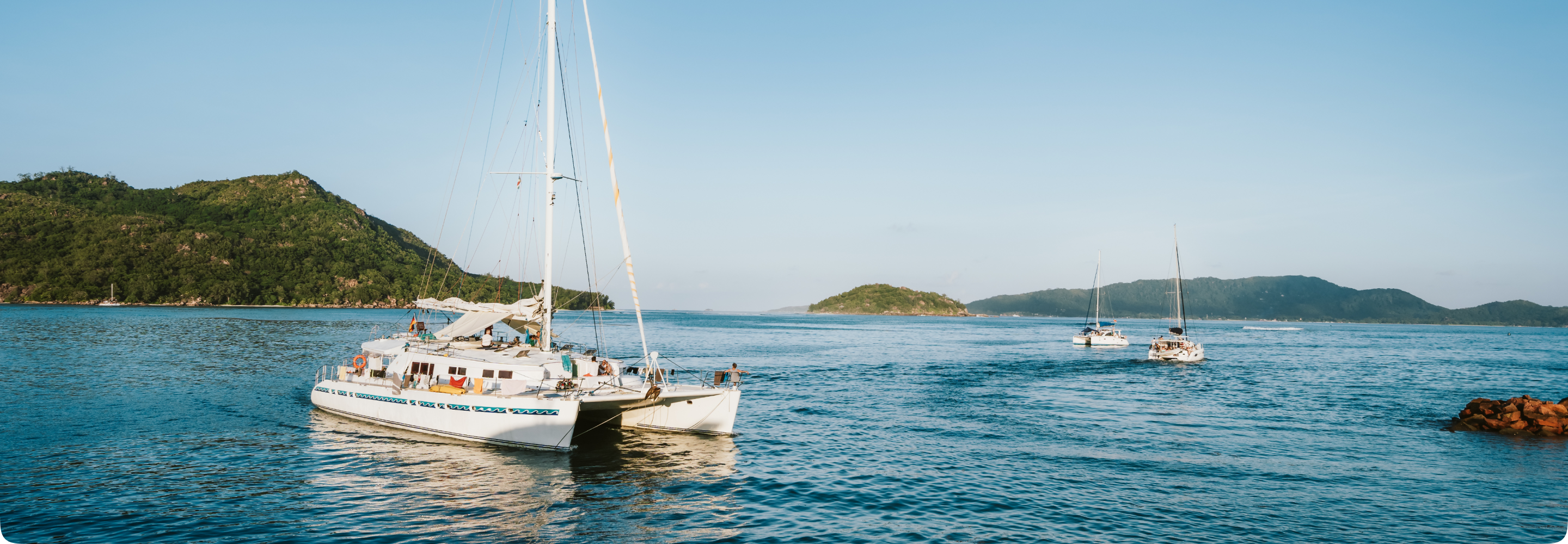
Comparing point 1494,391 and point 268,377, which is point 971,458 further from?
point 1494,391

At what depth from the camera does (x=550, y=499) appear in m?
15.3

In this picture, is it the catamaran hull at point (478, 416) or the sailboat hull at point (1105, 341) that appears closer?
the catamaran hull at point (478, 416)

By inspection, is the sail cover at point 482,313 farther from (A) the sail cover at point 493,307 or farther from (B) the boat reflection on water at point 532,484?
(B) the boat reflection on water at point 532,484

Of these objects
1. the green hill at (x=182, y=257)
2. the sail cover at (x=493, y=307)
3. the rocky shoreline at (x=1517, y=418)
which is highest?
the green hill at (x=182, y=257)

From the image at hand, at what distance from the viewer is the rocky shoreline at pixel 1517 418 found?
25.5 m

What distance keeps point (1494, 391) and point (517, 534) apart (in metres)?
53.7

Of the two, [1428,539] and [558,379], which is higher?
[558,379]

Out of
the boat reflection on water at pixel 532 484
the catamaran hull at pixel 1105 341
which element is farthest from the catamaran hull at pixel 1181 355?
the boat reflection on water at pixel 532 484

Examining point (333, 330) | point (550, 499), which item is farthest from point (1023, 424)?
point (333, 330)

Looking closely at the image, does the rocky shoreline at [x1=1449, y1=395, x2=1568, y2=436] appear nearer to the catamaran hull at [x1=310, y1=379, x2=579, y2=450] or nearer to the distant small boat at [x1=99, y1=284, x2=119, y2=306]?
the catamaran hull at [x1=310, y1=379, x2=579, y2=450]

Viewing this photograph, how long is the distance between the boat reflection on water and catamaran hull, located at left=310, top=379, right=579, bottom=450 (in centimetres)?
35

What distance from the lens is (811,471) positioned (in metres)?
18.7

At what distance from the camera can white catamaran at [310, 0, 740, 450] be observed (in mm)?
19906

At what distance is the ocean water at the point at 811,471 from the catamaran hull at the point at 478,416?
42 centimetres
